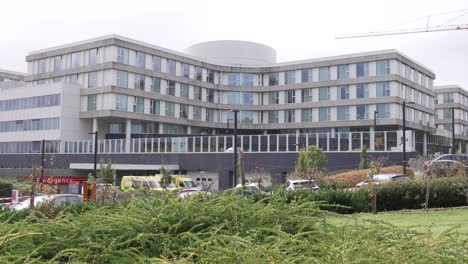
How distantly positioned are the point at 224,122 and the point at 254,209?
69539 mm

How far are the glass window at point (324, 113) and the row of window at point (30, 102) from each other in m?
32.8

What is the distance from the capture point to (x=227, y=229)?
569 centimetres

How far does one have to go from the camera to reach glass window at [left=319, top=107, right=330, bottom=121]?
Result: 6923cm

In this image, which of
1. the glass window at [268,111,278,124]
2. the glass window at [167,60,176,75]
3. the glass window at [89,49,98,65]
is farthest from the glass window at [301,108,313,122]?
the glass window at [89,49,98,65]

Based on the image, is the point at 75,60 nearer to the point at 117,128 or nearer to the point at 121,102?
the point at 121,102

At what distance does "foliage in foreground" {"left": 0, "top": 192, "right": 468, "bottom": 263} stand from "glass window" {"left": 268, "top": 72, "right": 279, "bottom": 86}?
→ 6851cm

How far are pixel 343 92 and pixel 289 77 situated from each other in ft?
27.9

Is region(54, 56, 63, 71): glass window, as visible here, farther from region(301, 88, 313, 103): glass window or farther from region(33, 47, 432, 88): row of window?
region(301, 88, 313, 103): glass window

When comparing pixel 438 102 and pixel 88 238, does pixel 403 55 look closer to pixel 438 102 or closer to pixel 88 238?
pixel 438 102

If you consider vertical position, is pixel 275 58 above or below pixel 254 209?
above

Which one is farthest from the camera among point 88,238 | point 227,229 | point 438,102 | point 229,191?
point 438,102

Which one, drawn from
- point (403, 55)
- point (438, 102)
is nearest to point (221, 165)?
point (403, 55)

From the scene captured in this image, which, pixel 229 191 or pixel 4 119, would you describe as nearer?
pixel 229 191

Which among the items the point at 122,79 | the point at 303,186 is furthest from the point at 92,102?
the point at 303,186
